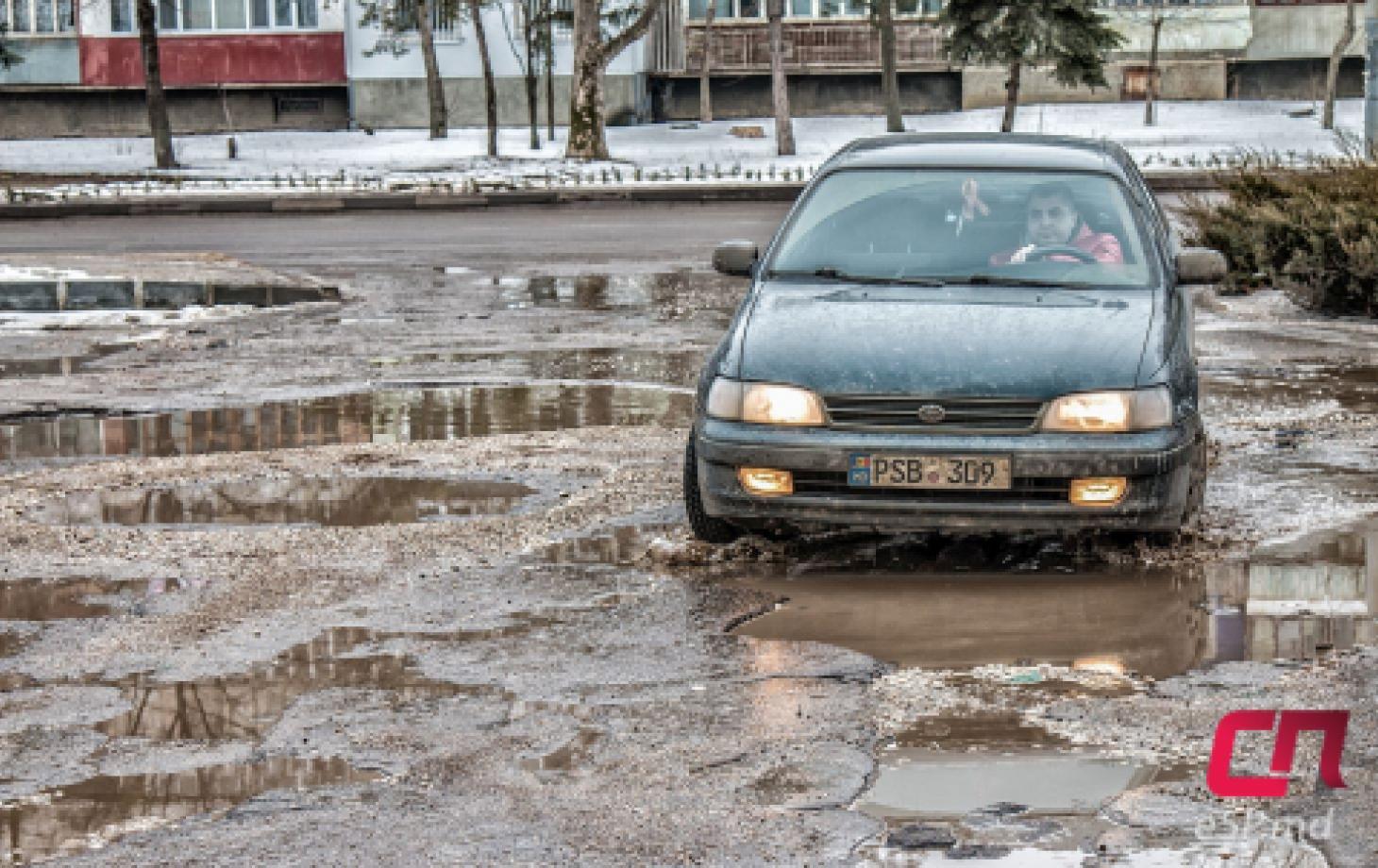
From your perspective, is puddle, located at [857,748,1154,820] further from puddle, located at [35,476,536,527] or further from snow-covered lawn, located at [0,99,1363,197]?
snow-covered lawn, located at [0,99,1363,197]

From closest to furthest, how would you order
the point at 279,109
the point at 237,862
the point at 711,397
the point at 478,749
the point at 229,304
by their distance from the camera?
1. the point at 237,862
2. the point at 478,749
3. the point at 711,397
4. the point at 229,304
5. the point at 279,109

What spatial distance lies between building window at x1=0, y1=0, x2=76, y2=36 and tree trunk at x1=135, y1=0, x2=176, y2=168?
12.3m

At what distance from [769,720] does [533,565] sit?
2.27m

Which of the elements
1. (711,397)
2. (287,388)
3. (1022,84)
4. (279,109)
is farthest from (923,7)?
(711,397)

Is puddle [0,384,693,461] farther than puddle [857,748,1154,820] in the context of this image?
Yes

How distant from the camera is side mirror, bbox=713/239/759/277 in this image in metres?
9.45

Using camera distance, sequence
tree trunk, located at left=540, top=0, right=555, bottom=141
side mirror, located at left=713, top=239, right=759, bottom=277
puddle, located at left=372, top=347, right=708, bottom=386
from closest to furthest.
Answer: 1. side mirror, located at left=713, top=239, right=759, bottom=277
2. puddle, located at left=372, top=347, right=708, bottom=386
3. tree trunk, located at left=540, top=0, right=555, bottom=141

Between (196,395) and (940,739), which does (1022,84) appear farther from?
(940,739)

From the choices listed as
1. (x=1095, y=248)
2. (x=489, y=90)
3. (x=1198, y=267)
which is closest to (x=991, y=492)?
(x=1095, y=248)

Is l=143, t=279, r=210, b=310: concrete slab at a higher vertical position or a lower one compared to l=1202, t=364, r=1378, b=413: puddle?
lower

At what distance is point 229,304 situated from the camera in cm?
1850

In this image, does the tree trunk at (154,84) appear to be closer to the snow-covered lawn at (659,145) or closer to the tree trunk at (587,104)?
the snow-covered lawn at (659,145)

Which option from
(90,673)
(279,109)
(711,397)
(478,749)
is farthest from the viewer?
(279,109)

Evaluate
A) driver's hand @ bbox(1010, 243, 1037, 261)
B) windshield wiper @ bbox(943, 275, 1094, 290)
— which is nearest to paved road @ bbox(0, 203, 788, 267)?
driver's hand @ bbox(1010, 243, 1037, 261)
